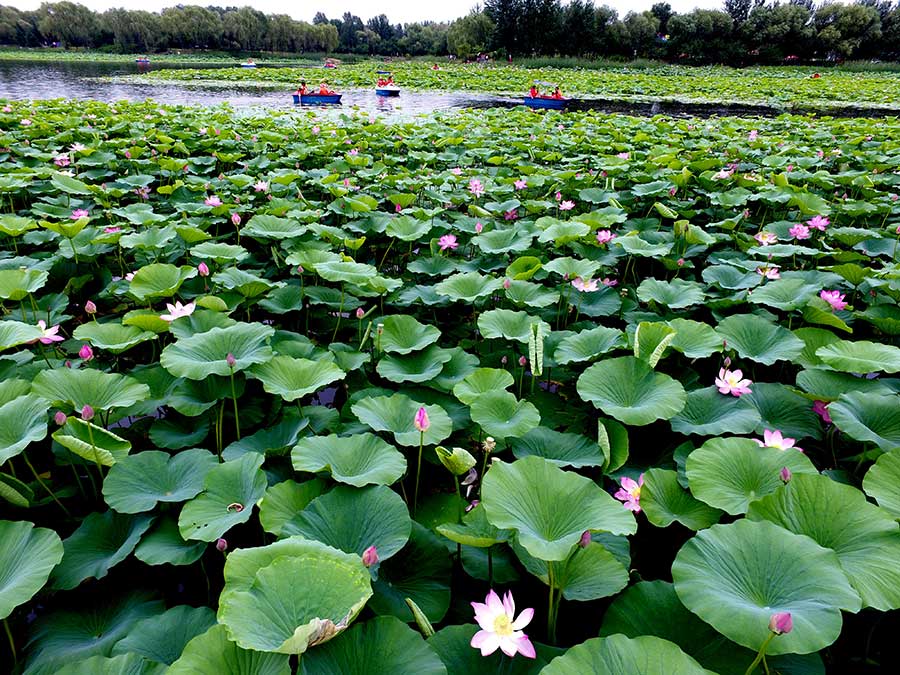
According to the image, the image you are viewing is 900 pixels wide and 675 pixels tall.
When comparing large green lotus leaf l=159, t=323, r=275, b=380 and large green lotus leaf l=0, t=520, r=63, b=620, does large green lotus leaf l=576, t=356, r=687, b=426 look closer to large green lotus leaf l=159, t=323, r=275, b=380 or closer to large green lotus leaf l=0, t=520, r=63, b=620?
large green lotus leaf l=159, t=323, r=275, b=380

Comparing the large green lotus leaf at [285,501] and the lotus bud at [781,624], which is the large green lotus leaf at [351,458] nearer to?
the large green lotus leaf at [285,501]

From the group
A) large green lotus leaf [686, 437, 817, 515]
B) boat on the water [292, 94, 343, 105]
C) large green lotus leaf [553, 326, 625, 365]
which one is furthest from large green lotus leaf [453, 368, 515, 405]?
boat on the water [292, 94, 343, 105]

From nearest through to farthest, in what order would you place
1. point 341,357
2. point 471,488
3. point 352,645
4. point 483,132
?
point 352,645 → point 471,488 → point 341,357 → point 483,132

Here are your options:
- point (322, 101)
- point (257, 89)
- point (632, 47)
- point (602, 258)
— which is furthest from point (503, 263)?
point (632, 47)

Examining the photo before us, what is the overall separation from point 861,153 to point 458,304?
494 centimetres

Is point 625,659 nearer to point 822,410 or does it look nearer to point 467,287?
point 822,410

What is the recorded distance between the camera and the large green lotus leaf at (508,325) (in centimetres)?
198

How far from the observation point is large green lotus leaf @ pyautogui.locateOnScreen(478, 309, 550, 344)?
1980 mm

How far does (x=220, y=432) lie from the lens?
5.23 ft

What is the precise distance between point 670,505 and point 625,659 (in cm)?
55

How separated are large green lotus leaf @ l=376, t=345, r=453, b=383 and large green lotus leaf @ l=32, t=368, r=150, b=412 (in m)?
0.73

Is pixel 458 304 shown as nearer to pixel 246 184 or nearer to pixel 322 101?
pixel 246 184

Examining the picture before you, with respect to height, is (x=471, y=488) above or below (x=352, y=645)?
below

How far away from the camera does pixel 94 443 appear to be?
1.37 meters
